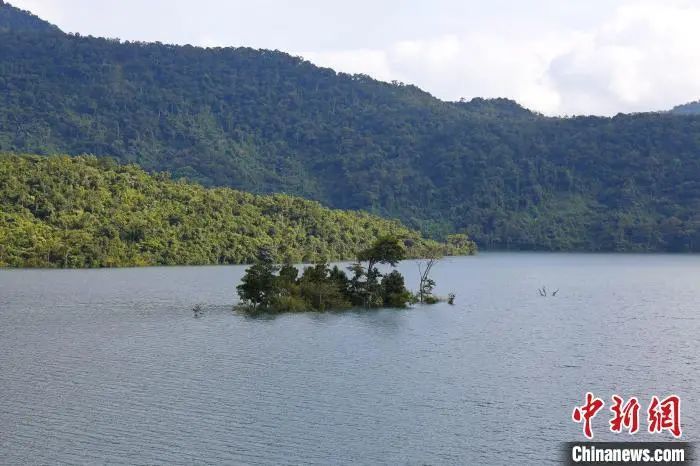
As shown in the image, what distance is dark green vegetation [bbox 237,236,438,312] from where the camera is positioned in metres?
80.4

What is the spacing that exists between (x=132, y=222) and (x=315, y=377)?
100478mm

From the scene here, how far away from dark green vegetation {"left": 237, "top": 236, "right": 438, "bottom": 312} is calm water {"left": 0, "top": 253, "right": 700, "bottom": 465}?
326cm

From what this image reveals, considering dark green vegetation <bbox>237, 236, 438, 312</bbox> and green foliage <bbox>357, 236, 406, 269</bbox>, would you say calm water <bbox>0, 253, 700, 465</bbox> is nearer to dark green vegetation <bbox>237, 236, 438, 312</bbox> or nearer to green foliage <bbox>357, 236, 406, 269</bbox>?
dark green vegetation <bbox>237, 236, 438, 312</bbox>

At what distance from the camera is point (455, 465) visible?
3416 cm

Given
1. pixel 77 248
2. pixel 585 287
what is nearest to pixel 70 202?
pixel 77 248

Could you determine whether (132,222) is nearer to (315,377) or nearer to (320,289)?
(320,289)

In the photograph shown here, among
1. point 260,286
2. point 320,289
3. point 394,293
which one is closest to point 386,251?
point 394,293

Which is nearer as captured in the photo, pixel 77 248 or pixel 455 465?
pixel 455 465

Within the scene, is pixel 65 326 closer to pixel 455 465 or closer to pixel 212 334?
pixel 212 334

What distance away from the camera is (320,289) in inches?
3278

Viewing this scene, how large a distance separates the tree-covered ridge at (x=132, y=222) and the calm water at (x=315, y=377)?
39.5 metres

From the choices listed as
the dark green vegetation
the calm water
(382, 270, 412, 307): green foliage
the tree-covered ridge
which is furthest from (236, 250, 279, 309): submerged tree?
the tree-covered ridge

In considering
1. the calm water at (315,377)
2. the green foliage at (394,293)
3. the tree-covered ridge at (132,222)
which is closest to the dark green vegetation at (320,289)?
the green foliage at (394,293)

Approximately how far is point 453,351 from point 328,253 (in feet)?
356
